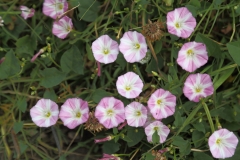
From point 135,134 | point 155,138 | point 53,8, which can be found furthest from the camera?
point 53,8

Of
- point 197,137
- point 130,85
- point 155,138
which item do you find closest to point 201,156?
point 197,137

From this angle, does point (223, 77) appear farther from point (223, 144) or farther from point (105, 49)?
point (105, 49)

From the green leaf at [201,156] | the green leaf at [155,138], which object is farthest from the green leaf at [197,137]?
the green leaf at [155,138]

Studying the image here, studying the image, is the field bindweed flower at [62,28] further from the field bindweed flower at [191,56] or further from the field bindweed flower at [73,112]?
the field bindweed flower at [191,56]

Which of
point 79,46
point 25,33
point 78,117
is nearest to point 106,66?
point 79,46

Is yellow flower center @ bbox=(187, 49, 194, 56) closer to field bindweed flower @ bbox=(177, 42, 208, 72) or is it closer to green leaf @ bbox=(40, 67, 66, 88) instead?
field bindweed flower @ bbox=(177, 42, 208, 72)

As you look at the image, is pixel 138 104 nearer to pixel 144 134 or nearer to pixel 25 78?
pixel 144 134
